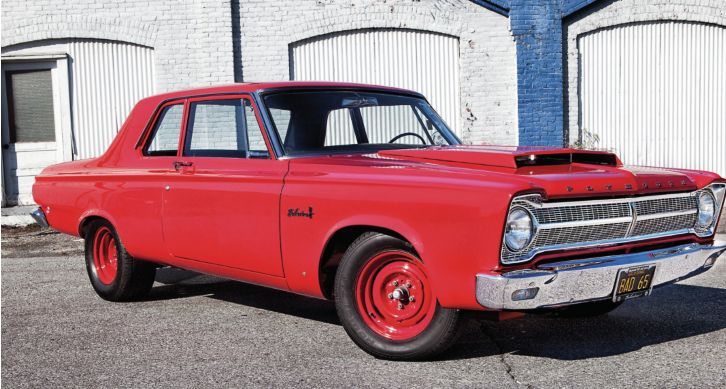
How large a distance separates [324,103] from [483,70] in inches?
292

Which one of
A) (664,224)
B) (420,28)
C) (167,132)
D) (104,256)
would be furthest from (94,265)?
(420,28)

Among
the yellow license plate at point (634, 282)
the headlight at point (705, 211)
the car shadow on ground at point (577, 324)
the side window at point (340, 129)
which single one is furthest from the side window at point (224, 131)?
the headlight at point (705, 211)

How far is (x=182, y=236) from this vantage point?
4.70 metres

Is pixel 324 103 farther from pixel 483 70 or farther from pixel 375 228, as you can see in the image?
pixel 483 70

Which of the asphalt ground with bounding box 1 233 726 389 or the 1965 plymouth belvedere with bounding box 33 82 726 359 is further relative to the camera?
the asphalt ground with bounding box 1 233 726 389

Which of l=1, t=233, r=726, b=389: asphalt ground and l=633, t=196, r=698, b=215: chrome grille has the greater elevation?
l=633, t=196, r=698, b=215: chrome grille

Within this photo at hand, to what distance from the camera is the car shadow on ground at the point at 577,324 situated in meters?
3.95

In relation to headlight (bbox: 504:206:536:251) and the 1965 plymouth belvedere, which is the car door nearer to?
the 1965 plymouth belvedere

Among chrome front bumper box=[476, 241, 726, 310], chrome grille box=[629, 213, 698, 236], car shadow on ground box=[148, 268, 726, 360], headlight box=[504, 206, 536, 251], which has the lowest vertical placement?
car shadow on ground box=[148, 268, 726, 360]

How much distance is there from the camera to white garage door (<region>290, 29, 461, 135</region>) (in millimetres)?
11633

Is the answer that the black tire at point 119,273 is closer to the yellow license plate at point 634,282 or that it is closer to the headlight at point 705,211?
the yellow license plate at point 634,282

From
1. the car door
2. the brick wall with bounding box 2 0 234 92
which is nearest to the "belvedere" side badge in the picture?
the car door

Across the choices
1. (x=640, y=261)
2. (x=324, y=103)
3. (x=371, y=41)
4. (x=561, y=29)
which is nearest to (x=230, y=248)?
(x=324, y=103)

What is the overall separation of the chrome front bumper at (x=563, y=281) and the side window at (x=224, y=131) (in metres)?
1.75
